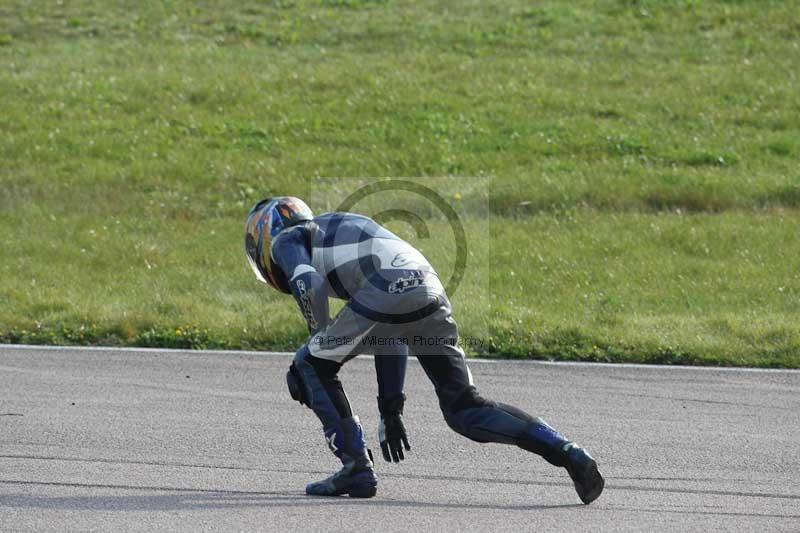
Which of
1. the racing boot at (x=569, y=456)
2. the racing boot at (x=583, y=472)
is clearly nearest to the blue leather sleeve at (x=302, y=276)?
the racing boot at (x=569, y=456)

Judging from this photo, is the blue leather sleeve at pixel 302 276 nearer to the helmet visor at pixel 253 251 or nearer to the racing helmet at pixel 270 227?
the racing helmet at pixel 270 227

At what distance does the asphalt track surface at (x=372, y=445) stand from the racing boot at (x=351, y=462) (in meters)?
0.07

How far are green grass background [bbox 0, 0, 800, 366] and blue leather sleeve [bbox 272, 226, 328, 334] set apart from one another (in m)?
4.56

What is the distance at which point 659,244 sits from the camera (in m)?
14.0

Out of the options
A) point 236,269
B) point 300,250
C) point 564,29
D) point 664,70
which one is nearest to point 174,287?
point 236,269

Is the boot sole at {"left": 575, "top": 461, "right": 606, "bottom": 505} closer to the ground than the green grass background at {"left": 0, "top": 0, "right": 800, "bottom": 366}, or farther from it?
farther from it

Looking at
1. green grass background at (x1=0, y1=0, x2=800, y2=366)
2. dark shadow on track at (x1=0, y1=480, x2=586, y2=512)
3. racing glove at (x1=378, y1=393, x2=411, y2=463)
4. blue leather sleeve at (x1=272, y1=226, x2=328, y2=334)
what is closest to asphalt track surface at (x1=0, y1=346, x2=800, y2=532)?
dark shadow on track at (x1=0, y1=480, x2=586, y2=512)

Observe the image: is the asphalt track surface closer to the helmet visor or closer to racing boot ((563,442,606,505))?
racing boot ((563,442,606,505))

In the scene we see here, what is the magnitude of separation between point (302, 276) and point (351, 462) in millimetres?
1020

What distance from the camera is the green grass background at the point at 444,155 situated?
36.6 ft

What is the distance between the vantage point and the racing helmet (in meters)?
5.91

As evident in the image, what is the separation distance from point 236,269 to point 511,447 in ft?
21.0

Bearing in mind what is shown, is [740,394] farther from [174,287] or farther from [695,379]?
[174,287]

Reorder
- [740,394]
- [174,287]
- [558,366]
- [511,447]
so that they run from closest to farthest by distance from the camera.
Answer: [511,447] → [740,394] → [558,366] → [174,287]
